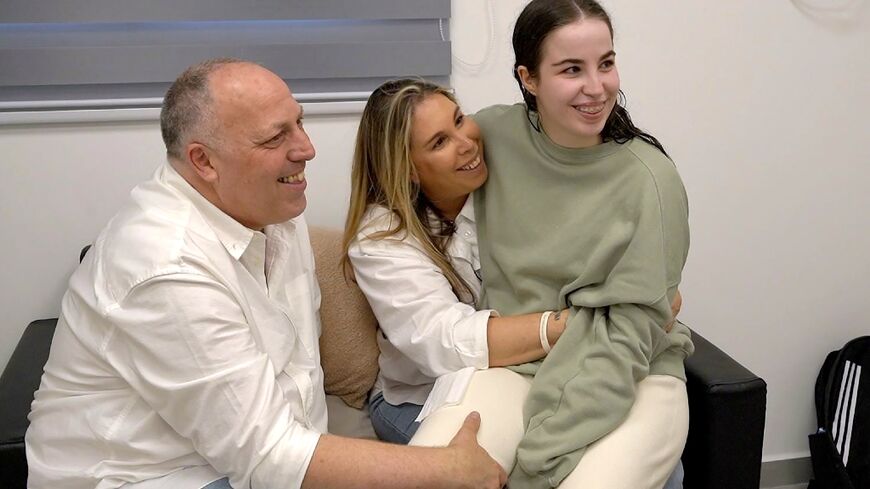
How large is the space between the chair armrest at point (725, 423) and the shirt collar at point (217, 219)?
3.02 feet

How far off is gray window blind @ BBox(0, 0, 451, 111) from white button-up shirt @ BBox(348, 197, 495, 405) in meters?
0.43

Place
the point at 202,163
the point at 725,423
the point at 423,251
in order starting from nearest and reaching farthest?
1. the point at 202,163
2. the point at 725,423
3. the point at 423,251

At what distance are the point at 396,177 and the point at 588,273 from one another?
0.44m

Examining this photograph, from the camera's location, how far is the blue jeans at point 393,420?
1.78m

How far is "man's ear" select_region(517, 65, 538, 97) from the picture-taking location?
5.30ft

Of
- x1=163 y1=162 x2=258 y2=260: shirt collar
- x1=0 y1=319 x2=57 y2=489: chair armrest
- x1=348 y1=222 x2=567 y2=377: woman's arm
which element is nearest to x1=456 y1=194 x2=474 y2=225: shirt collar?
x1=348 y1=222 x2=567 y2=377: woman's arm

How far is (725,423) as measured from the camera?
161cm

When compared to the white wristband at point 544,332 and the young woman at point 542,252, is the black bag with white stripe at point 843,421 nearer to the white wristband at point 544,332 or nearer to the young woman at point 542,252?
the young woman at point 542,252

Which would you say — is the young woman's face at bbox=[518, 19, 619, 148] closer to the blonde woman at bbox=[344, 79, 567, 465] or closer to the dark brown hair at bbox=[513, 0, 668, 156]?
the dark brown hair at bbox=[513, 0, 668, 156]

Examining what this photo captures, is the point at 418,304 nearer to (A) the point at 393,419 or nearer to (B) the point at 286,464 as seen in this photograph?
(A) the point at 393,419

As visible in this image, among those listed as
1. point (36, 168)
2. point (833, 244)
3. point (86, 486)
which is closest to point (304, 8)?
point (36, 168)

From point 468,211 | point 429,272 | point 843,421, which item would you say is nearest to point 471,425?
point 429,272

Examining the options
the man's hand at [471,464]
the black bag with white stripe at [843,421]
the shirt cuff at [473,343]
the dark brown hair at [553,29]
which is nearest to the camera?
the man's hand at [471,464]

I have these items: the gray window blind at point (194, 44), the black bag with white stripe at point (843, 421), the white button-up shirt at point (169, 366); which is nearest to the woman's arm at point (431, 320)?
the white button-up shirt at point (169, 366)
